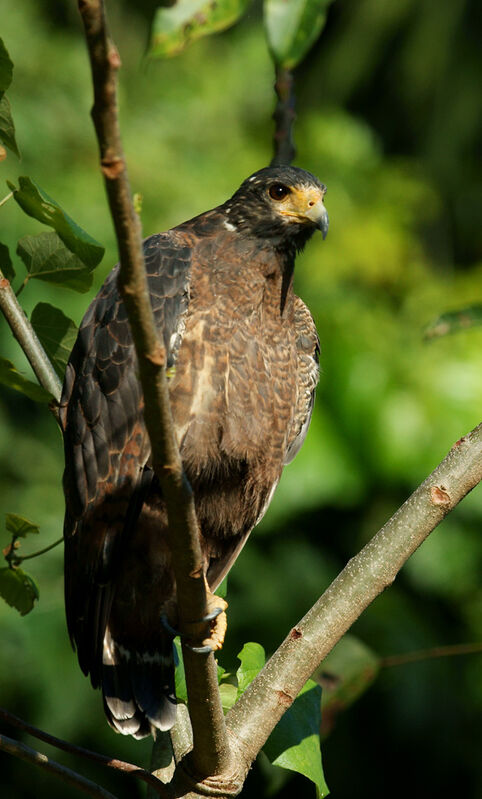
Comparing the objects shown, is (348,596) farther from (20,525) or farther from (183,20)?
(183,20)

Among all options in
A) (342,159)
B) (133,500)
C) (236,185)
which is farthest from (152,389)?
(342,159)

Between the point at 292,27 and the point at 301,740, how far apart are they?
161 cm

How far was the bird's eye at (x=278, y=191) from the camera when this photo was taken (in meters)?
3.12

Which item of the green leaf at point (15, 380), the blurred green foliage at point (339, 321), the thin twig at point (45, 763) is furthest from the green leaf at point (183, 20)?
the blurred green foliage at point (339, 321)

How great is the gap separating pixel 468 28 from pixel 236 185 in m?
2.28

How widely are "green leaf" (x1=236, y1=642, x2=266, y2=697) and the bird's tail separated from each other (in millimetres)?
293

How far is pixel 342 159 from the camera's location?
611cm

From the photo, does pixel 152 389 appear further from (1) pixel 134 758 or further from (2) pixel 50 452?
(2) pixel 50 452

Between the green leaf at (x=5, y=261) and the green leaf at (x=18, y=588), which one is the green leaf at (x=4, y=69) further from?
the green leaf at (x=18, y=588)

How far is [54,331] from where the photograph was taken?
2.55 metres

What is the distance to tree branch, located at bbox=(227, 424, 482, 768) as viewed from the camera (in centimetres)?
227

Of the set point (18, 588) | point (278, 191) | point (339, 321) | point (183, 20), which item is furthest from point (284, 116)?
point (339, 321)

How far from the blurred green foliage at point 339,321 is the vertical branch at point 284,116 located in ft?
5.88

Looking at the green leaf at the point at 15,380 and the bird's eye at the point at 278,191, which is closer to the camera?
the green leaf at the point at 15,380
